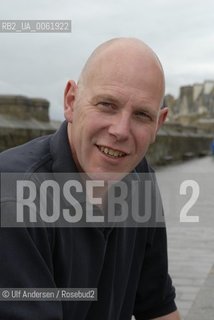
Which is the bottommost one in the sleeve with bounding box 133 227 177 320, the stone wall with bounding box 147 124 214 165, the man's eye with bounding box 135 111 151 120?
the stone wall with bounding box 147 124 214 165

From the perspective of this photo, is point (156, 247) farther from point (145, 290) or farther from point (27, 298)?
point (27, 298)

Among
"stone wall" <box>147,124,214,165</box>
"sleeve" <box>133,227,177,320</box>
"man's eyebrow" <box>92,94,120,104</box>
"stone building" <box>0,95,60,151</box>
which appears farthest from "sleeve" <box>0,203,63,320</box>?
"stone wall" <box>147,124,214,165</box>

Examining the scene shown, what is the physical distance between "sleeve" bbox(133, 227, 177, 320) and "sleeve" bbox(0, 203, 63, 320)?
29.4 inches

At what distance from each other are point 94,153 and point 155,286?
76cm

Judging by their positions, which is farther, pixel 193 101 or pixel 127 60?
pixel 193 101

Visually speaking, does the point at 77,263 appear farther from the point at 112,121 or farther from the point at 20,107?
the point at 20,107

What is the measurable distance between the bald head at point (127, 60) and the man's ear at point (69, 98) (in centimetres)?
10

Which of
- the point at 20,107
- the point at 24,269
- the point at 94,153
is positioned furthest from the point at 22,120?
the point at 24,269

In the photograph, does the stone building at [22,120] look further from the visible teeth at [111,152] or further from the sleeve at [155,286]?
the visible teeth at [111,152]

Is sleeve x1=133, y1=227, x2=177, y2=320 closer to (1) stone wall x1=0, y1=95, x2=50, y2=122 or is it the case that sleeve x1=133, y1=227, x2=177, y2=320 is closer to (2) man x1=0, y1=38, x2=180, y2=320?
(2) man x1=0, y1=38, x2=180, y2=320

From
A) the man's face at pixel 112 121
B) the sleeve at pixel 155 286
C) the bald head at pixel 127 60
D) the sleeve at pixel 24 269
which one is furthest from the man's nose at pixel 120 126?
the sleeve at pixel 155 286

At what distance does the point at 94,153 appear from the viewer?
1813 millimetres

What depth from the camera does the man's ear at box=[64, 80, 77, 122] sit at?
192cm

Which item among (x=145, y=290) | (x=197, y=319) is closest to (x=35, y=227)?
(x=145, y=290)
